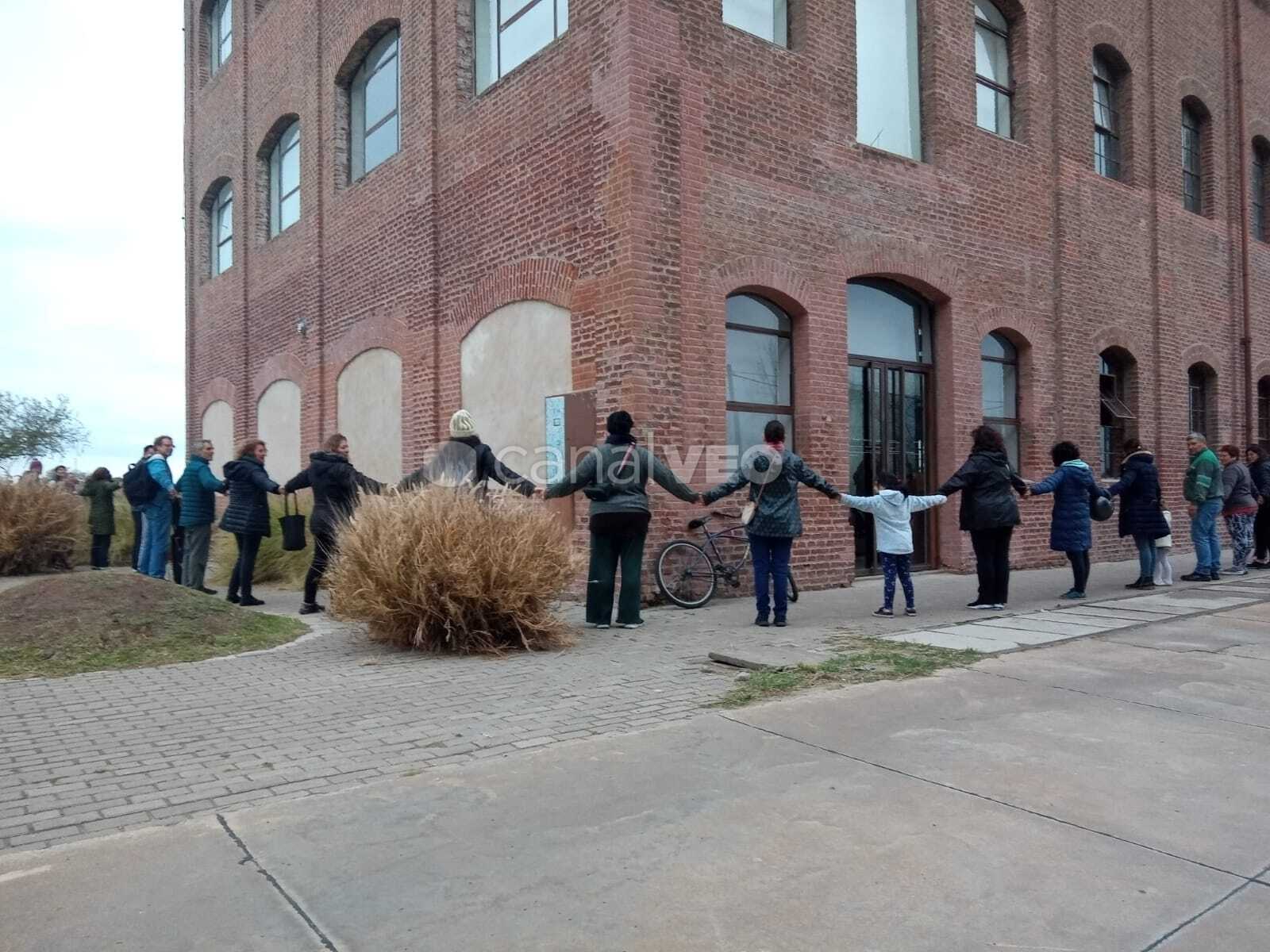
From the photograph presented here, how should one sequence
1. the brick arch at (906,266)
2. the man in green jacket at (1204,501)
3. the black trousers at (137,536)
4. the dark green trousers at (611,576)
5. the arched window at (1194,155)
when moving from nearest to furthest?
the dark green trousers at (611,576), the brick arch at (906,266), the man in green jacket at (1204,501), the black trousers at (137,536), the arched window at (1194,155)

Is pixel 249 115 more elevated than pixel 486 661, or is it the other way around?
pixel 249 115

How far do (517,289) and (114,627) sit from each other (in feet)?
17.9

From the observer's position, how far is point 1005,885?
9.70 ft

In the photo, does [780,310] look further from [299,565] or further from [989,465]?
[299,565]

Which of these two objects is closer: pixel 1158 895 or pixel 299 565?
pixel 1158 895

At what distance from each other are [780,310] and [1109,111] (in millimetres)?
8466

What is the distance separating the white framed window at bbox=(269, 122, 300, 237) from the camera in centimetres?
1692

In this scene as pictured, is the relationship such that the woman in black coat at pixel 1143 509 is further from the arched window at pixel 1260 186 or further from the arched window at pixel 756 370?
the arched window at pixel 1260 186

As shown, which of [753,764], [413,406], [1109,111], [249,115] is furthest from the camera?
[249,115]

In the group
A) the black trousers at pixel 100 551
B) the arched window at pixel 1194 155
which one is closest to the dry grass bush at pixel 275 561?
the black trousers at pixel 100 551

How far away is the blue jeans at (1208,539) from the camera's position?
A: 11383mm

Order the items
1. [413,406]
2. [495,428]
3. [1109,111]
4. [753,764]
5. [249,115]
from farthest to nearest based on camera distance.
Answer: [249,115] < [1109,111] < [413,406] < [495,428] < [753,764]

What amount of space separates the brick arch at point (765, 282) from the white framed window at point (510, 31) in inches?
125

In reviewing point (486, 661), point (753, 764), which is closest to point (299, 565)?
point (486, 661)
